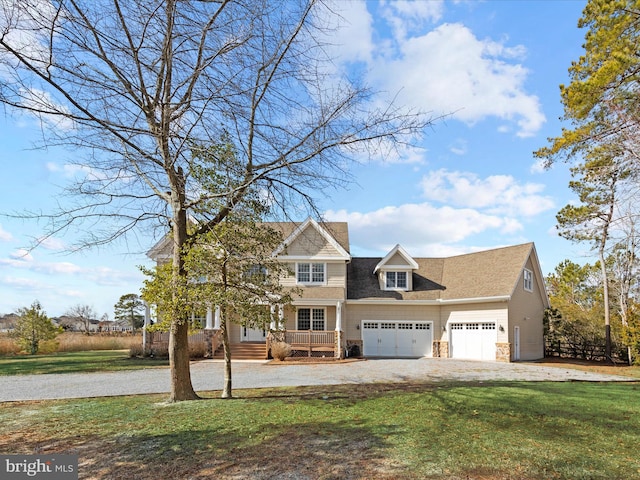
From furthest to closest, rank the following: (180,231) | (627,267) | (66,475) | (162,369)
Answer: (627,267)
(162,369)
(180,231)
(66,475)

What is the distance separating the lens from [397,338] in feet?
77.7

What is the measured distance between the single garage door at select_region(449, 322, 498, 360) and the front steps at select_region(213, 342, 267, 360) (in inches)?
396

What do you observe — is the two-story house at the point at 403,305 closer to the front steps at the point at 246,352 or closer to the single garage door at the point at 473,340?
the single garage door at the point at 473,340

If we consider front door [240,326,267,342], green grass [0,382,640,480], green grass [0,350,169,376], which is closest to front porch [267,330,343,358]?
front door [240,326,267,342]

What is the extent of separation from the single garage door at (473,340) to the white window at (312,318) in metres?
7.04

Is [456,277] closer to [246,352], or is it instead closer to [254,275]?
[246,352]

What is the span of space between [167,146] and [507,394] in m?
9.69

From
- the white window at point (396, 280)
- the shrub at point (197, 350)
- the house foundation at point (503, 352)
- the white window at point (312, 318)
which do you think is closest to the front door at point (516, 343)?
the house foundation at point (503, 352)

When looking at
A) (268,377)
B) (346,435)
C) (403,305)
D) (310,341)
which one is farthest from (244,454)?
(403,305)

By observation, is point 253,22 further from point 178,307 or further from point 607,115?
point 607,115

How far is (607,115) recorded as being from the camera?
41.7 ft

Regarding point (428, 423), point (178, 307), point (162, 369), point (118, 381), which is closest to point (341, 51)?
point (178, 307)

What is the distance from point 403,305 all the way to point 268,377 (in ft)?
36.4

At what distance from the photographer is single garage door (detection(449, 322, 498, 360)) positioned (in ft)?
70.7
